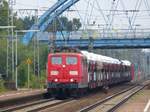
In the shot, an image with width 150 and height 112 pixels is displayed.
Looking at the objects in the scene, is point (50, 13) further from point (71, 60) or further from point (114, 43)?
point (71, 60)

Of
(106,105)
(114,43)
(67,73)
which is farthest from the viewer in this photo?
(114,43)

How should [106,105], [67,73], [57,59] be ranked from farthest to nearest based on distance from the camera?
[57,59] < [67,73] < [106,105]

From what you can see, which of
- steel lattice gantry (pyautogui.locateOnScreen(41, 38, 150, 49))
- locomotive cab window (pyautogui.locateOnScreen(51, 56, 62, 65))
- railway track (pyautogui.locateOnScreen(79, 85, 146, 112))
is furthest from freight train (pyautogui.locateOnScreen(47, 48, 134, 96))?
steel lattice gantry (pyautogui.locateOnScreen(41, 38, 150, 49))

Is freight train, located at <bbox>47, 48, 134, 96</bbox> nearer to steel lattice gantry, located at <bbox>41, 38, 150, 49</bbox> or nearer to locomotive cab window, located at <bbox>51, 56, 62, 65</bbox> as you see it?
locomotive cab window, located at <bbox>51, 56, 62, 65</bbox>

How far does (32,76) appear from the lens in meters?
69.4

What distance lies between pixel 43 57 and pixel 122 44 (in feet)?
66.0

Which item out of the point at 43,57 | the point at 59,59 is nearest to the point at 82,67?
the point at 59,59

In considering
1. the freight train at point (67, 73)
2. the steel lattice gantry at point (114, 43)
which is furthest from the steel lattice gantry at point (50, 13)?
the freight train at point (67, 73)

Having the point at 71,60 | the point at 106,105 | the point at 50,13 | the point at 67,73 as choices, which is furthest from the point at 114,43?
the point at 106,105

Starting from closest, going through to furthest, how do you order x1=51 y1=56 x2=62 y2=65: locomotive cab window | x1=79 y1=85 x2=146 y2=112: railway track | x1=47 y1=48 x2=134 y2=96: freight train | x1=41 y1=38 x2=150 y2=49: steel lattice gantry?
x1=79 y1=85 x2=146 y2=112: railway track < x1=47 y1=48 x2=134 y2=96: freight train < x1=51 y1=56 x2=62 y2=65: locomotive cab window < x1=41 y1=38 x2=150 y2=49: steel lattice gantry

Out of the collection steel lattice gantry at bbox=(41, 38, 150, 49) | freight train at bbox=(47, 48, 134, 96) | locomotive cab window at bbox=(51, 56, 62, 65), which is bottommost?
freight train at bbox=(47, 48, 134, 96)

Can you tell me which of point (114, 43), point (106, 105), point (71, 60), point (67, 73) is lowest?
point (106, 105)

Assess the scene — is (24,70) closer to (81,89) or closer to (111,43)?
(81,89)

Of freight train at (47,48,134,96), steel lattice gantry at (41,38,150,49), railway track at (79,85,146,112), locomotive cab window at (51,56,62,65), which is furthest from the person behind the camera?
steel lattice gantry at (41,38,150,49)
